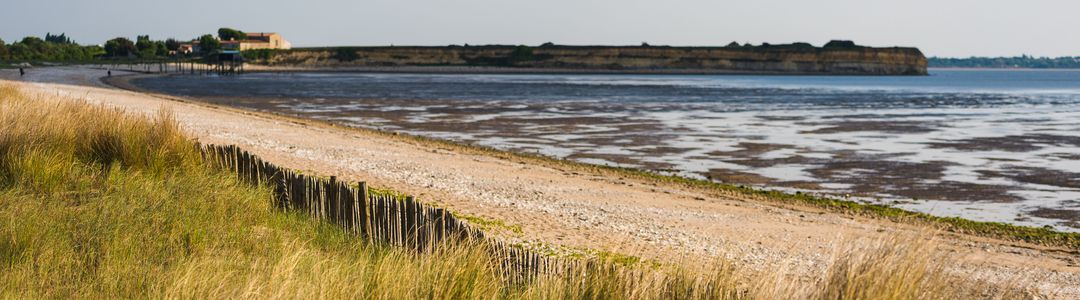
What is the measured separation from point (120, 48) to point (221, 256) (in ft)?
585

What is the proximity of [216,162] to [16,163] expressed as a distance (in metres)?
2.10

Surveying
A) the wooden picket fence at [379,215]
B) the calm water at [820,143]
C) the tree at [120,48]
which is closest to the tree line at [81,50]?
the tree at [120,48]

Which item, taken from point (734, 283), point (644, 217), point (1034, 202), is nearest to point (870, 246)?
point (734, 283)

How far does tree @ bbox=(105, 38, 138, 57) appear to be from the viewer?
17412 centimetres

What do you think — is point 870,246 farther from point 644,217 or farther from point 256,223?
point 644,217

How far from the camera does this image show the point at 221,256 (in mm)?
7930

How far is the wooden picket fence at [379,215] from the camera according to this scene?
703 centimetres

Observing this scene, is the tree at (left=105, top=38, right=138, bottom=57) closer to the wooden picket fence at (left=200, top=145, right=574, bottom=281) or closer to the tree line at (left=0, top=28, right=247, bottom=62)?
the tree line at (left=0, top=28, right=247, bottom=62)

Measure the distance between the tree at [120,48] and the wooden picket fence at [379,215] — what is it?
172 m

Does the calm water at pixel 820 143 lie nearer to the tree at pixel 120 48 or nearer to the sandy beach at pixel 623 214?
the sandy beach at pixel 623 214

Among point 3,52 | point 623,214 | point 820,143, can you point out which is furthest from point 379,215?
point 3,52

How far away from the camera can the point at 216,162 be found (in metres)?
12.8

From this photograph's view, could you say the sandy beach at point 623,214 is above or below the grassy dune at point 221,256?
below

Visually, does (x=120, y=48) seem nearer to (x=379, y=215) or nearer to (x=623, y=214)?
(x=623, y=214)
